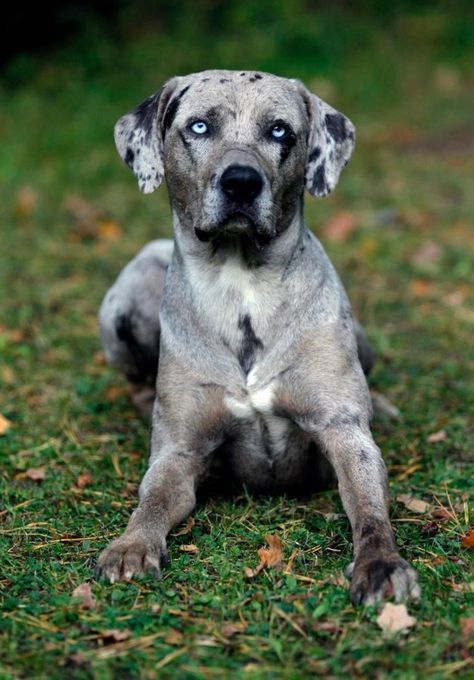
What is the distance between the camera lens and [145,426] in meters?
5.22

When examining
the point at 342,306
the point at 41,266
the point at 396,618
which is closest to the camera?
the point at 396,618

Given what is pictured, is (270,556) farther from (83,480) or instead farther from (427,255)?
(427,255)

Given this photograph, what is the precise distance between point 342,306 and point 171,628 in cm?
163

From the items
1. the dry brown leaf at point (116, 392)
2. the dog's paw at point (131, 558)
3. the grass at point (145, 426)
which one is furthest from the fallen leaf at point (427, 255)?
the dog's paw at point (131, 558)

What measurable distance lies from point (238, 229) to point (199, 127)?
45cm

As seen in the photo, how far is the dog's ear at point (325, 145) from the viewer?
4.27 metres

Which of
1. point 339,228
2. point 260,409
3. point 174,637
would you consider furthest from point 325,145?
point 339,228

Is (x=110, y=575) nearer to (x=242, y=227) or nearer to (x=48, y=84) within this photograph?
(x=242, y=227)

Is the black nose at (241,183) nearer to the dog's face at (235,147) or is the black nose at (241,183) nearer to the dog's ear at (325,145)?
the dog's face at (235,147)

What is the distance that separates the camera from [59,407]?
5.45 m

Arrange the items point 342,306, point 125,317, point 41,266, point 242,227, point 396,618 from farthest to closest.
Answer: point 41,266 < point 125,317 < point 342,306 < point 242,227 < point 396,618

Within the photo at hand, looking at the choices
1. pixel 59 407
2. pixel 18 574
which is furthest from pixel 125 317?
pixel 18 574

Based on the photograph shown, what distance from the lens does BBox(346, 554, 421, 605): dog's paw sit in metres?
3.27

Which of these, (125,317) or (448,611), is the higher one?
(125,317)
